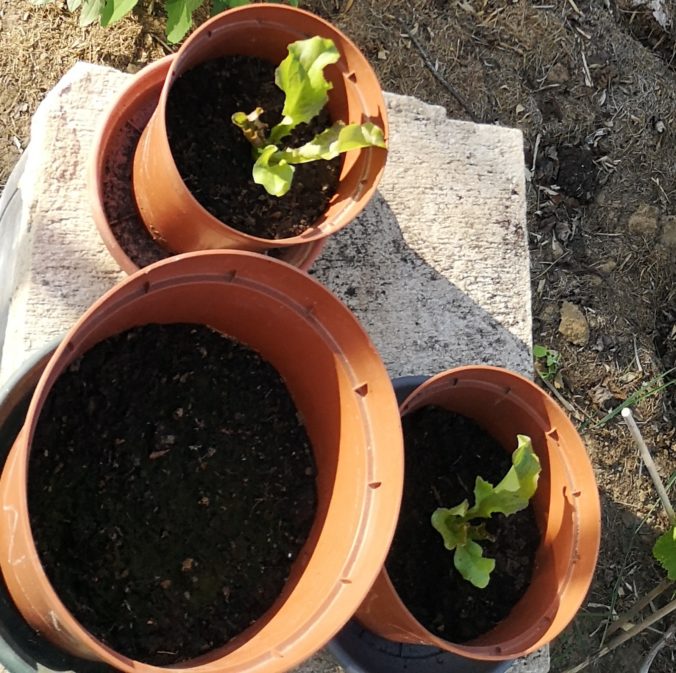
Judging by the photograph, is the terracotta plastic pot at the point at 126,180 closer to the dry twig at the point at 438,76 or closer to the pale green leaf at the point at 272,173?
the pale green leaf at the point at 272,173

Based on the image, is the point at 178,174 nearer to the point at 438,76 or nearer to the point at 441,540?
the point at 441,540

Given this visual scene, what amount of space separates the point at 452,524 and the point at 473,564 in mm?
73

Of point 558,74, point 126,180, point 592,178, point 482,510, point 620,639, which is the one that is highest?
A: point 126,180

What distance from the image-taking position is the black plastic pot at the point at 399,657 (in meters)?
1.39

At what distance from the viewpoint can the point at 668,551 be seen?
1913 mm

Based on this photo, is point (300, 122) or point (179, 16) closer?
point (300, 122)

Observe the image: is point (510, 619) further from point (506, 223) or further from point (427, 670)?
point (506, 223)

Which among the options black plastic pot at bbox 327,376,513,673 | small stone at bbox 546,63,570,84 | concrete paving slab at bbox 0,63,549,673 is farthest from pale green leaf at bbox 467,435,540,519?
small stone at bbox 546,63,570,84

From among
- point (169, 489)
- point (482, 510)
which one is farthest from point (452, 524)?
point (169, 489)

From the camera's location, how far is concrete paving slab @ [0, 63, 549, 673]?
1427 mm

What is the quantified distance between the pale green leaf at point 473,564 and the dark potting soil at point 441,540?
74mm

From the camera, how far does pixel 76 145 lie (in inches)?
58.6

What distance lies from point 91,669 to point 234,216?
715 millimetres

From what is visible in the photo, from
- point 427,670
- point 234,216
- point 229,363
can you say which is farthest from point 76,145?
point 427,670
